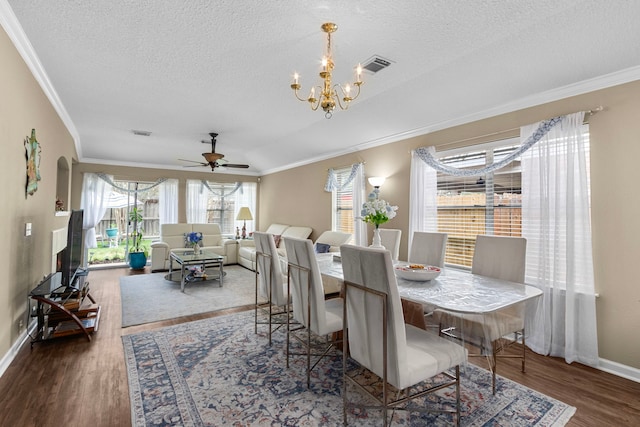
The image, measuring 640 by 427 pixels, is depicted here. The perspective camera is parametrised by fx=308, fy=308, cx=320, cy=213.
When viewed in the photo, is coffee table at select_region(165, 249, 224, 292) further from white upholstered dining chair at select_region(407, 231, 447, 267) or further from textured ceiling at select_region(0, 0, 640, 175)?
white upholstered dining chair at select_region(407, 231, 447, 267)

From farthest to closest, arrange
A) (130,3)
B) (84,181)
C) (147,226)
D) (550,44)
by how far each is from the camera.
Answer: (147,226) < (84,181) < (550,44) < (130,3)

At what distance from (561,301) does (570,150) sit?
4.61ft

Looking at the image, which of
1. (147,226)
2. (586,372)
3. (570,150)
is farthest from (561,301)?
(147,226)

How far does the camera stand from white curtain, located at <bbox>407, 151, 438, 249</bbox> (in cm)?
406

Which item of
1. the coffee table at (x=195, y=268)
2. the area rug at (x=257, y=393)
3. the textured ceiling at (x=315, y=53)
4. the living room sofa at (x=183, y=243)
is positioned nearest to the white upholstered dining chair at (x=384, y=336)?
the area rug at (x=257, y=393)

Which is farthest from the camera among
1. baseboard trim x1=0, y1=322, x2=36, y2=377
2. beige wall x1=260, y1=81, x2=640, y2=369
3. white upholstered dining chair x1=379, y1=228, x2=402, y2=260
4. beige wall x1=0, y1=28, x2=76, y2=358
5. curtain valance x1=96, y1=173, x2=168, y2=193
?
curtain valance x1=96, y1=173, x2=168, y2=193

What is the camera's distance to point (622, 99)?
262cm

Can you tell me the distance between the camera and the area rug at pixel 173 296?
3.88 meters

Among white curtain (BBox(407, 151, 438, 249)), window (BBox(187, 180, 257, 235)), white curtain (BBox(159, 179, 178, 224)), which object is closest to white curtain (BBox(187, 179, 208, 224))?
window (BBox(187, 180, 257, 235))

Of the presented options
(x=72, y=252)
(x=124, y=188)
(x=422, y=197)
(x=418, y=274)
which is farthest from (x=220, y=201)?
(x=418, y=274)

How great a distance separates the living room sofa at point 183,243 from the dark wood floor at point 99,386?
11.4 ft

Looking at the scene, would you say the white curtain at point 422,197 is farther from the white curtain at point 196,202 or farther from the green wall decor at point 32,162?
the white curtain at point 196,202

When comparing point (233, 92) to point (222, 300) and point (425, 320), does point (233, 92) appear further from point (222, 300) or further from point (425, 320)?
point (425, 320)

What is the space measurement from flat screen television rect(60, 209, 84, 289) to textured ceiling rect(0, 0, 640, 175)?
58.4 inches
